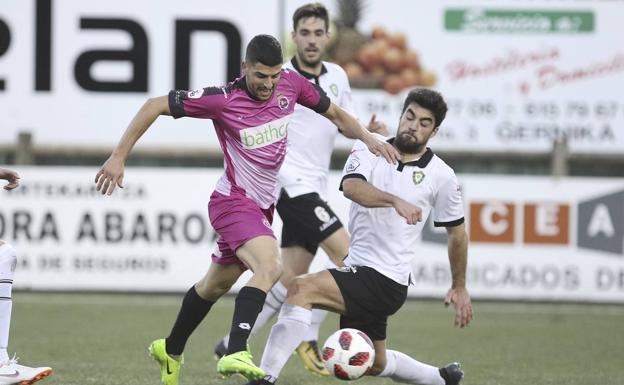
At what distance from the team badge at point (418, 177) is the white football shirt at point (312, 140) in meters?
1.72

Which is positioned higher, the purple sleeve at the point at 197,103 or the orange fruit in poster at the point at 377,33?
the orange fruit in poster at the point at 377,33

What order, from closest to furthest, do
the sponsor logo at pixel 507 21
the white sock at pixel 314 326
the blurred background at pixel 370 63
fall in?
the white sock at pixel 314 326 → the blurred background at pixel 370 63 → the sponsor logo at pixel 507 21

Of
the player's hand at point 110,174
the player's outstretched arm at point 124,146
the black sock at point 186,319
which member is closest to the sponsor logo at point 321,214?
the black sock at point 186,319

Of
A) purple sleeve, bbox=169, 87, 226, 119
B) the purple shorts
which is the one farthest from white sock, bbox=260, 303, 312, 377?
purple sleeve, bbox=169, 87, 226, 119

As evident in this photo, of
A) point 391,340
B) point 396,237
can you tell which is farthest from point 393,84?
point 396,237

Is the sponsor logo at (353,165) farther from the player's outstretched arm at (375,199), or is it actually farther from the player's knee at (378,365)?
the player's knee at (378,365)

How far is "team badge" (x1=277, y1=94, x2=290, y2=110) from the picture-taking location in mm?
6795

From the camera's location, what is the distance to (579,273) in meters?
12.6

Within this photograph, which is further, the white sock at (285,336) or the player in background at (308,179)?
the player in background at (308,179)

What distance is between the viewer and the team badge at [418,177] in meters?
6.82

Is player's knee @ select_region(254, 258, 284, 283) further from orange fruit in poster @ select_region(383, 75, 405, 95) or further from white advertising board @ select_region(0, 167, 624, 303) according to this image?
orange fruit in poster @ select_region(383, 75, 405, 95)

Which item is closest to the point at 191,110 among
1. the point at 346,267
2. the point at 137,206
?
the point at 346,267

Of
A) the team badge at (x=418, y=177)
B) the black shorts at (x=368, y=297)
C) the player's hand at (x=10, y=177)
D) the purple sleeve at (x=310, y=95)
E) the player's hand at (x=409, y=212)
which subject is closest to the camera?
the player's hand at (x=409, y=212)

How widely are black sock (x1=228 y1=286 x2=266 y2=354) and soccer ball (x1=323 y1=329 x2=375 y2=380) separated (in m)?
0.45
